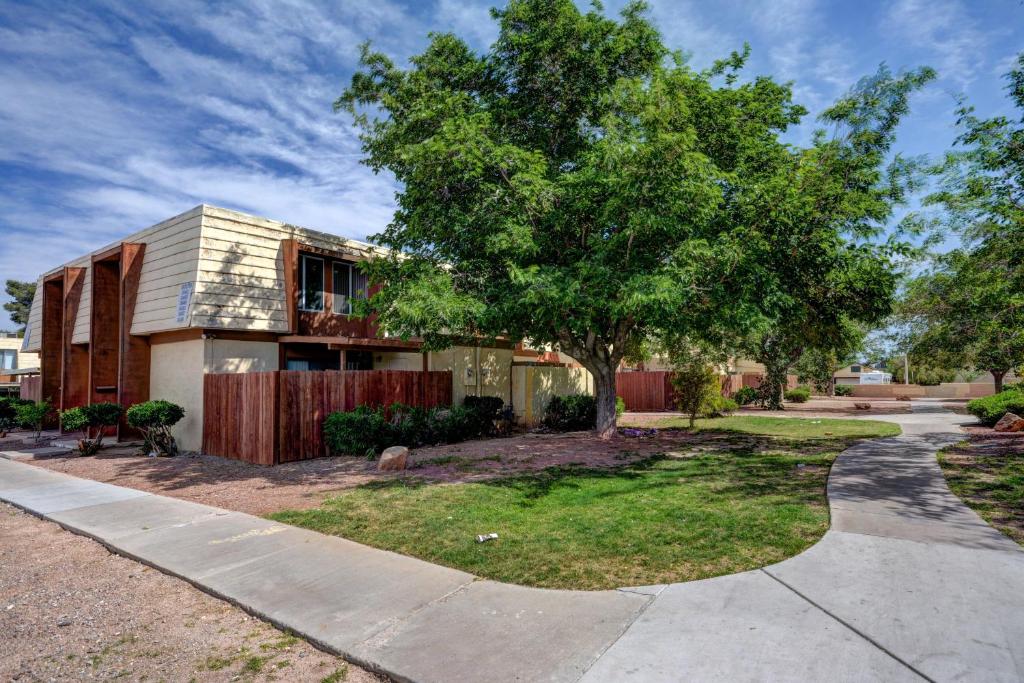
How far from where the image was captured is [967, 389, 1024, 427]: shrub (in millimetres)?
16375

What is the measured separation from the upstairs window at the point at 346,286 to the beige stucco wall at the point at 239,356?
2.09 m

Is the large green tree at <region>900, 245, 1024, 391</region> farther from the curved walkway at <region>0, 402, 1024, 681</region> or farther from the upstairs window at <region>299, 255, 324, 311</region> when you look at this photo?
the upstairs window at <region>299, 255, 324, 311</region>

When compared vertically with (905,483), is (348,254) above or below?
above

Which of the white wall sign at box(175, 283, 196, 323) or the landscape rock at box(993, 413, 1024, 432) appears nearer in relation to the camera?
the white wall sign at box(175, 283, 196, 323)

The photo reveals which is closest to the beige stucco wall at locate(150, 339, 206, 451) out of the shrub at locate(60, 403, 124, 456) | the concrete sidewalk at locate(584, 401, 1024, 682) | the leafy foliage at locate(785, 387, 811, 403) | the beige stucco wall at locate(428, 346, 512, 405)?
the shrub at locate(60, 403, 124, 456)

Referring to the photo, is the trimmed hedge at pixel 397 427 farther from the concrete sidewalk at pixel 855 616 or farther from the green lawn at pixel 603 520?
the concrete sidewalk at pixel 855 616

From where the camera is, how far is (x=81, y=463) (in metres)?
12.1

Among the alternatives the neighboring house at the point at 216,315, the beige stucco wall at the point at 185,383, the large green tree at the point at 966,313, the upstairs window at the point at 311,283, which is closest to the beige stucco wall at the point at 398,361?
the neighboring house at the point at 216,315

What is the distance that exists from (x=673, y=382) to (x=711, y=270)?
23.5 feet

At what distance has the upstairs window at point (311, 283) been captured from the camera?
574 inches

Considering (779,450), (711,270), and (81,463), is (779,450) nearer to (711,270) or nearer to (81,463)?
(711,270)

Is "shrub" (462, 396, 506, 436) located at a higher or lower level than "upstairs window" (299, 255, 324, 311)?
lower

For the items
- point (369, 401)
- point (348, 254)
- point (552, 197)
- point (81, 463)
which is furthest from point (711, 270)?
point (81, 463)

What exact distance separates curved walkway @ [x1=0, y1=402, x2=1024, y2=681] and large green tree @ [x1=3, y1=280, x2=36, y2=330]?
75876mm
